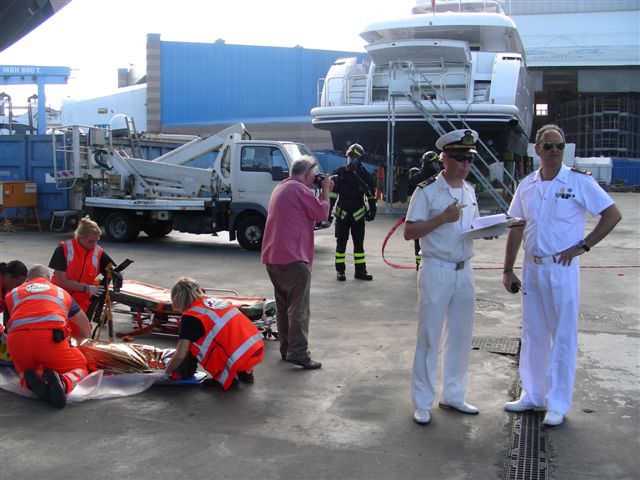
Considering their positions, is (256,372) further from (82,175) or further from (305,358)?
(82,175)

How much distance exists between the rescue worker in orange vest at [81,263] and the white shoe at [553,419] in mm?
3937

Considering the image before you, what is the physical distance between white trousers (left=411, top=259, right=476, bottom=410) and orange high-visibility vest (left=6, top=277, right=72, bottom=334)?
2.51m

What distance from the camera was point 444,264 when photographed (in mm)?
4789

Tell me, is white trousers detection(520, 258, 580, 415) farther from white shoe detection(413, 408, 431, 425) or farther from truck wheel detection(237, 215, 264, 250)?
truck wheel detection(237, 215, 264, 250)

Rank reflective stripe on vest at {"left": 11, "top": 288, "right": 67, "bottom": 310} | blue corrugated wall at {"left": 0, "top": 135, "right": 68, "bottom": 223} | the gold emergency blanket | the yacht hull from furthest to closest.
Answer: the yacht hull, blue corrugated wall at {"left": 0, "top": 135, "right": 68, "bottom": 223}, the gold emergency blanket, reflective stripe on vest at {"left": 11, "top": 288, "right": 67, "bottom": 310}

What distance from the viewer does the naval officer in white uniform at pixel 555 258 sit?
4.68m

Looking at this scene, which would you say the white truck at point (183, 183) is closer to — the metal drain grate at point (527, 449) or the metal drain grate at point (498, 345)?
the metal drain grate at point (498, 345)

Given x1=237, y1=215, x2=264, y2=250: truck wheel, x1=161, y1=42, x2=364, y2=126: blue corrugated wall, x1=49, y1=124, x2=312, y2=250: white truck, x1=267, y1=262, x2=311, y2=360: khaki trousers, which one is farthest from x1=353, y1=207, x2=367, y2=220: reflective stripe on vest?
x1=161, y1=42, x2=364, y2=126: blue corrugated wall

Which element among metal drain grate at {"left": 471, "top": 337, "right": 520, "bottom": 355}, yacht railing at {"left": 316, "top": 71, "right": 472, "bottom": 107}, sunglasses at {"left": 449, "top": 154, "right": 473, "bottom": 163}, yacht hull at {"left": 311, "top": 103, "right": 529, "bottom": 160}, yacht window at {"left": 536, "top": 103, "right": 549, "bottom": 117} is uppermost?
yacht window at {"left": 536, "top": 103, "right": 549, "bottom": 117}

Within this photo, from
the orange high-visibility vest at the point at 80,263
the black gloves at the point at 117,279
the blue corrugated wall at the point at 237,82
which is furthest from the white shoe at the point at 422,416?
the blue corrugated wall at the point at 237,82

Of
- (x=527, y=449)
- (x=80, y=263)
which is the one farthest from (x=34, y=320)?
(x=527, y=449)

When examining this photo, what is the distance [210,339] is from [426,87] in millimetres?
16587

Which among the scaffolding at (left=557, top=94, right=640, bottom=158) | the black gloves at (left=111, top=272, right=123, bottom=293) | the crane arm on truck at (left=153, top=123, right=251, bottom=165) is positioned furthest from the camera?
the scaffolding at (left=557, top=94, right=640, bottom=158)

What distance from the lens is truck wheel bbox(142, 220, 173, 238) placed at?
1574 centimetres
